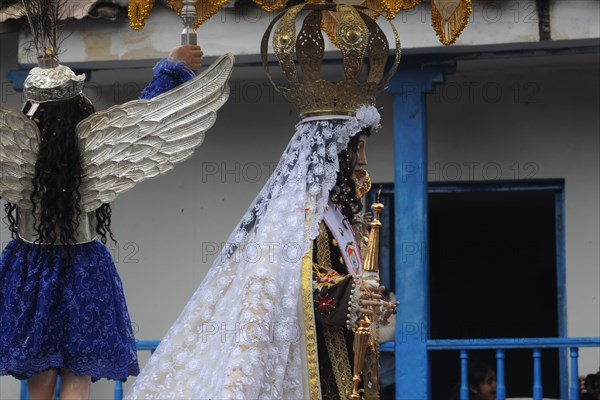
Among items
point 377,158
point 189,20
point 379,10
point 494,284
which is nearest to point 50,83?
point 189,20

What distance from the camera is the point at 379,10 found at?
7.79 meters

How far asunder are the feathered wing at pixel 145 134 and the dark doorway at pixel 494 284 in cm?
626

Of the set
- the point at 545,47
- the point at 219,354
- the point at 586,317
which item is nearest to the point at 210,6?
the point at 219,354

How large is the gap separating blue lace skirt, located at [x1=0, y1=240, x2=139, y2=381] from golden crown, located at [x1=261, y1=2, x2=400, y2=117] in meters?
1.28

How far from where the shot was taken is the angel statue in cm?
603

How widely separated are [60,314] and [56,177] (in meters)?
0.56

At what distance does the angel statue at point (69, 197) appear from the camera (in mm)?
6027

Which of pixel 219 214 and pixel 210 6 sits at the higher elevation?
pixel 210 6

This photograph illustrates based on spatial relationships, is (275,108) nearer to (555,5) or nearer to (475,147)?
(475,147)

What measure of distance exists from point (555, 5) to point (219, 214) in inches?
114

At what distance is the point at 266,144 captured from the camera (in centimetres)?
1057

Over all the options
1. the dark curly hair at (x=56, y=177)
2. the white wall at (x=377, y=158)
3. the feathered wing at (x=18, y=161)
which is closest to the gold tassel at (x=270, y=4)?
the dark curly hair at (x=56, y=177)

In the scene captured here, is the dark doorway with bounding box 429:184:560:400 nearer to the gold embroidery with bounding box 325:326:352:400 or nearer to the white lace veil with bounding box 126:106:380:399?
the white lace veil with bounding box 126:106:380:399

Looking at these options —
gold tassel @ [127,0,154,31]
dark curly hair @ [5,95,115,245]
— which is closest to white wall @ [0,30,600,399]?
gold tassel @ [127,0,154,31]
